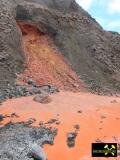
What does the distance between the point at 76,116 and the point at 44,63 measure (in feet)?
25.2

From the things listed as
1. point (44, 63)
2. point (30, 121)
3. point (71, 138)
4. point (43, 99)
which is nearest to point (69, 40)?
point (44, 63)

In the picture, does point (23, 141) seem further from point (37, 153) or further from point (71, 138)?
point (71, 138)

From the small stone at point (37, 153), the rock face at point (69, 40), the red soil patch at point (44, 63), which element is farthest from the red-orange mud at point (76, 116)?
the rock face at point (69, 40)

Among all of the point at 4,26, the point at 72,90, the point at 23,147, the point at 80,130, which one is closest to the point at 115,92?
the point at 72,90

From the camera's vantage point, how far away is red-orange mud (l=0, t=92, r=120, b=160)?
17906 mm

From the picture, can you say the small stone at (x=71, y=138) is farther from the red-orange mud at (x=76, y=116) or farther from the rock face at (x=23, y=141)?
the rock face at (x=23, y=141)

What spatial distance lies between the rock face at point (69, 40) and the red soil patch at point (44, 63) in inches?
14.6

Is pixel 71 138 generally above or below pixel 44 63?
below

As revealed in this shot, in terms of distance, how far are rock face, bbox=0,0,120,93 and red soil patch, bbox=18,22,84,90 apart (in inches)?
14.6

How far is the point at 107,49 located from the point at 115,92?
13.6 ft

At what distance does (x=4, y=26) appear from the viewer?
90.0 ft

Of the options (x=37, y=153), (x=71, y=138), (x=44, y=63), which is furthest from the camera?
(x=44, y=63)

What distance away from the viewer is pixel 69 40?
29781 millimetres

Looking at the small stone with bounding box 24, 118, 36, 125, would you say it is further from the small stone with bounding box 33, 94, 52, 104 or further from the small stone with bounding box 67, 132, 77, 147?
the small stone with bounding box 33, 94, 52, 104
